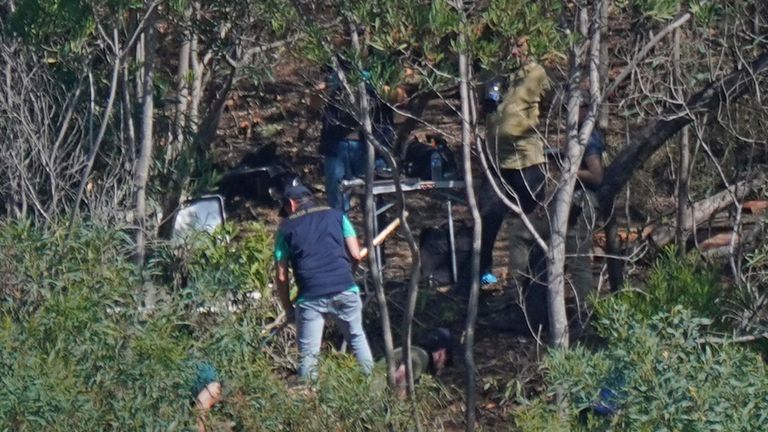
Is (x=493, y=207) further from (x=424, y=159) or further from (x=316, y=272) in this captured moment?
(x=316, y=272)

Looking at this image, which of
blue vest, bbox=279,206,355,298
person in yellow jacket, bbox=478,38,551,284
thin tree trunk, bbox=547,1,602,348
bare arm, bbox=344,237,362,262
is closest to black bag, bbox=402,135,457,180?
person in yellow jacket, bbox=478,38,551,284

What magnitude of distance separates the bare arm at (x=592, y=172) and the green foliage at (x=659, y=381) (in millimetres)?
2246

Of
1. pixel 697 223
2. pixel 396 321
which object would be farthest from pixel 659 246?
pixel 396 321

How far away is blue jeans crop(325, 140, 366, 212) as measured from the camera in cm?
1071

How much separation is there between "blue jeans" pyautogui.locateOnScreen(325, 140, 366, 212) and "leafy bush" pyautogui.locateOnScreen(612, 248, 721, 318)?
3016mm

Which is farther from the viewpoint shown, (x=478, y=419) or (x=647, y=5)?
(x=478, y=419)

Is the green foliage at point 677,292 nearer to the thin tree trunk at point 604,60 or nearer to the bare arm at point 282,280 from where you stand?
the thin tree trunk at point 604,60

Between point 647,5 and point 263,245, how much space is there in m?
3.44

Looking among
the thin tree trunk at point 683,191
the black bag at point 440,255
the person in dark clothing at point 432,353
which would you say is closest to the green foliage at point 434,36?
the person in dark clothing at point 432,353

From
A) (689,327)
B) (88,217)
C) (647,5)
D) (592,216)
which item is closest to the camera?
(689,327)

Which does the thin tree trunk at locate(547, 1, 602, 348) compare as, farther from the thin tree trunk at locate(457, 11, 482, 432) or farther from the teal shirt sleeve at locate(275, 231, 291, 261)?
the teal shirt sleeve at locate(275, 231, 291, 261)

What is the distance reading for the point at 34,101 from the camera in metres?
8.59

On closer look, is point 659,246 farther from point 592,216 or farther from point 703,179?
point 592,216

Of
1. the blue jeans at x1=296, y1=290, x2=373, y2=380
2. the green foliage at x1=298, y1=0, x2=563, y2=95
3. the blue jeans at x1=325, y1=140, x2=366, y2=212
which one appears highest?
the green foliage at x1=298, y1=0, x2=563, y2=95
